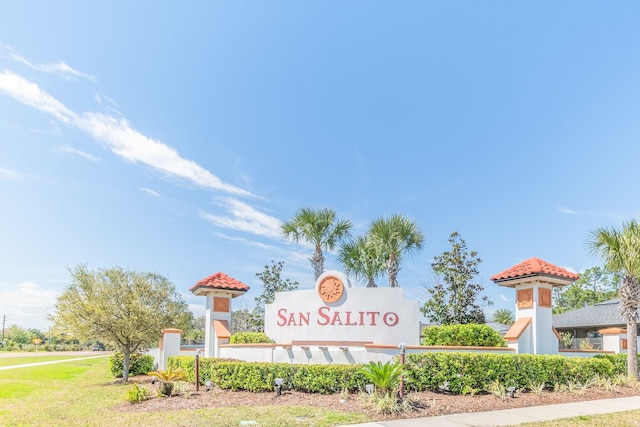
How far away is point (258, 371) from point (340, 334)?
10.6 ft

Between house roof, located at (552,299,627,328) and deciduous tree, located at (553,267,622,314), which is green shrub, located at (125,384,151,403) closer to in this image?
house roof, located at (552,299,627,328)

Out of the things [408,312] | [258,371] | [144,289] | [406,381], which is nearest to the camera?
[406,381]

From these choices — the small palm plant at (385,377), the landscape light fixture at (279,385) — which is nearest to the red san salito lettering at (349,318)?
the landscape light fixture at (279,385)

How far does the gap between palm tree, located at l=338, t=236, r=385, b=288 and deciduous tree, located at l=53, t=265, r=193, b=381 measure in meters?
11.6

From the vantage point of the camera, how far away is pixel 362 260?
90.1 feet

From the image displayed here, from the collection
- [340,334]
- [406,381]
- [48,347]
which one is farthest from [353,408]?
[48,347]

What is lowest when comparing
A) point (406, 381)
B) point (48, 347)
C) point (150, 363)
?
point (48, 347)

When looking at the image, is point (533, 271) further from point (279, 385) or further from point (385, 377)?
point (279, 385)

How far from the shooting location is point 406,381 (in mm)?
11867

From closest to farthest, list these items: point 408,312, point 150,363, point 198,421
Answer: point 198,421
point 408,312
point 150,363

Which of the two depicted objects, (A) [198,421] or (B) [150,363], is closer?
(A) [198,421]

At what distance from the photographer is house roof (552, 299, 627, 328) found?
3154cm

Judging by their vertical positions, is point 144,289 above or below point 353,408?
above

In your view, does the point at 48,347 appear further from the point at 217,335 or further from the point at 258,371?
the point at 258,371
